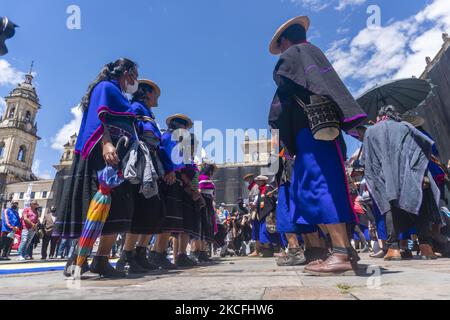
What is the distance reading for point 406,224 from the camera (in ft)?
12.8

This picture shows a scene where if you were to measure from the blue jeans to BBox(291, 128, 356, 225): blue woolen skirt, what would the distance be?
9.15 m

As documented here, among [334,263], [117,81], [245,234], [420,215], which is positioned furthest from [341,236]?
[245,234]

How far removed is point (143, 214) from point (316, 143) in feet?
5.80

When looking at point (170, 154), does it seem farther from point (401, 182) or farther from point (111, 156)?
point (401, 182)

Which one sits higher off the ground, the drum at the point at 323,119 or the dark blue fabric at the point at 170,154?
the dark blue fabric at the point at 170,154

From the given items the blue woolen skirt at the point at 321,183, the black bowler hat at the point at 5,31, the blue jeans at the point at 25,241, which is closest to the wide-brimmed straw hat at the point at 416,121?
the blue woolen skirt at the point at 321,183

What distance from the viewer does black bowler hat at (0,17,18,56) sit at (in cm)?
307

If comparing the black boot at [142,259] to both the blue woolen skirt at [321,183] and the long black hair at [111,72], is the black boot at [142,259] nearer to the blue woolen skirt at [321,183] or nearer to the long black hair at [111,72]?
the long black hair at [111,72]

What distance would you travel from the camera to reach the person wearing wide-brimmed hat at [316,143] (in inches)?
81.0

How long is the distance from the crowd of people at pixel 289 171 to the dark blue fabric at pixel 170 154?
14 millimetres

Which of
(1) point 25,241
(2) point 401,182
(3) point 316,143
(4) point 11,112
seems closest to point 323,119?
(3) point 316,143

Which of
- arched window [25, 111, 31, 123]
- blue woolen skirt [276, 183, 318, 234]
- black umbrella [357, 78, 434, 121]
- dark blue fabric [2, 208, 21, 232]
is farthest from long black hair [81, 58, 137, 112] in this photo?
arched window [25, 111, 31, 123]
